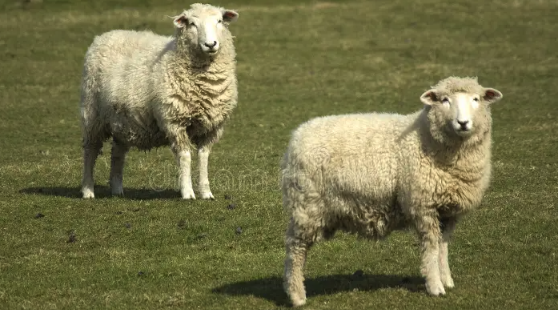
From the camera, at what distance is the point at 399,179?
952cm

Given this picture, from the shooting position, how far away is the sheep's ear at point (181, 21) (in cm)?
1476

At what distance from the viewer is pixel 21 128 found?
79.6 feet

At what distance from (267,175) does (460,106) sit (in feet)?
26.6

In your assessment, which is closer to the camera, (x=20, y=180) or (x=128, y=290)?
(x=128, y=290)

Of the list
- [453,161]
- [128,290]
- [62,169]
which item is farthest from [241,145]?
[453,161]

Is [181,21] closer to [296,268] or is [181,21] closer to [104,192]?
[104,192]

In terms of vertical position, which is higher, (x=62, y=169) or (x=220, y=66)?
(x=220, y=66)

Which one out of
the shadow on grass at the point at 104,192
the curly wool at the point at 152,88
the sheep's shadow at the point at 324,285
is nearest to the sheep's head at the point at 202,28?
the curly wool at the point at 152,88

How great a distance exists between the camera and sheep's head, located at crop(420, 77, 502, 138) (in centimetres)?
941

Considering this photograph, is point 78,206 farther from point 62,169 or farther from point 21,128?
point 21,128

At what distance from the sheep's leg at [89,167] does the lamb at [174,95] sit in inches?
0.7

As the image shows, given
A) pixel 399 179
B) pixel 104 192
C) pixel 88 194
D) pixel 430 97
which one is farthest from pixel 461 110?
pixel 104 192

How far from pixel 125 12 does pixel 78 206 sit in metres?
25.8

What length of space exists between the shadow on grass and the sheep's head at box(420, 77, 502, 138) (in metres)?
6.47
